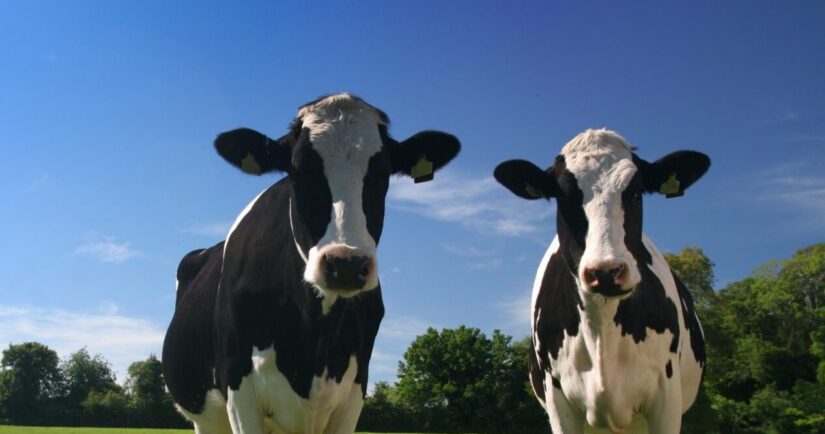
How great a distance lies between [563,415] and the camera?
7500 mm

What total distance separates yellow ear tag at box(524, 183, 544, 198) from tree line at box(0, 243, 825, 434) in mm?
39351

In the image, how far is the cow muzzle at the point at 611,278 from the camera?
20.1ft

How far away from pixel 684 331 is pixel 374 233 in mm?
4687

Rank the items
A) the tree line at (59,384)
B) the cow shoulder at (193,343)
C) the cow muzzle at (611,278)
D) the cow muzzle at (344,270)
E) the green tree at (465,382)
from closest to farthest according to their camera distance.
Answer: the cow muzzle at (344,270) → the cow muzzle at (611,278) → the cow shoulder at (193,343) → the green tree at (465,382) → the tree line at (59,384)

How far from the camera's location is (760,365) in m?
52.5

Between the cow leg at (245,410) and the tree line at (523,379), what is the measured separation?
4235cm

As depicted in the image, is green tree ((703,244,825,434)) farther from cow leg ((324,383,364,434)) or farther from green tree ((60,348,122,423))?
green tree ((60,348,122,423))

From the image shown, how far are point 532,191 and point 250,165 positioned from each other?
3.20 metres

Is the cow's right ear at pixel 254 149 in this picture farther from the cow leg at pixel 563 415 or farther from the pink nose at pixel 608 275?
the cow leg at pixel 563 415

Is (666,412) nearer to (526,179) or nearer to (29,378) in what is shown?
(526,179)

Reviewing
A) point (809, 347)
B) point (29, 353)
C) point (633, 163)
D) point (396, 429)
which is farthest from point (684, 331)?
point (29, 353)

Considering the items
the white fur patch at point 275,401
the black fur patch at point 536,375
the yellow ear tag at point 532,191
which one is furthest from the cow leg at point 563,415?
→ the white fur patch at point 275,401

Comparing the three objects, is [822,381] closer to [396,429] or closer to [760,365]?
[760,365]

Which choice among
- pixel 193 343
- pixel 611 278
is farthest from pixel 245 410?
pixel 611 278
